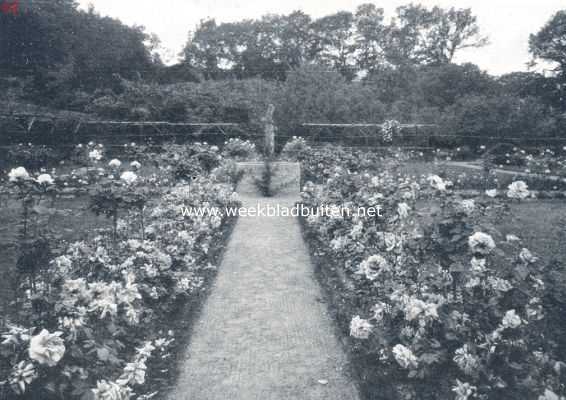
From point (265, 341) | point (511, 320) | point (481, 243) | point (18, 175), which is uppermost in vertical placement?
point (18, 175)

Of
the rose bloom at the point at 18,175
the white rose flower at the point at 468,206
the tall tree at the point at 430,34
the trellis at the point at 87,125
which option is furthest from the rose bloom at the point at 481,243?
the tall tree at the point at 430,34

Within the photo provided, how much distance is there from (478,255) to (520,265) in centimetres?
26

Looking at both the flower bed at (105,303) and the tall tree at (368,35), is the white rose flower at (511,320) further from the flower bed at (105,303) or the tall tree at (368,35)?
the tall tree at (368,35)

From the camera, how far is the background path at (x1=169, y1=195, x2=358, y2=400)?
3.70 m

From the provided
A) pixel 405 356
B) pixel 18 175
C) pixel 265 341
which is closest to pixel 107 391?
pixel 405 356

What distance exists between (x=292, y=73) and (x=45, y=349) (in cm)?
2004

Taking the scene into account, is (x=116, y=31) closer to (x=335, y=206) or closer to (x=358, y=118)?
(x=358, y=118)

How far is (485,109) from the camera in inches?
784

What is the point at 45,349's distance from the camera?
2.41 meters

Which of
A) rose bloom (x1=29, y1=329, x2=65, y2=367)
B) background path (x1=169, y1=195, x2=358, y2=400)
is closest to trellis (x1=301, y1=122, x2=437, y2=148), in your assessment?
background path (x1=169, y1=195, x2=358, y2=400)

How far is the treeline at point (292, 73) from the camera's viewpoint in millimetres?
20219

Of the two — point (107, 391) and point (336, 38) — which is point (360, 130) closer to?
point (107, 391)

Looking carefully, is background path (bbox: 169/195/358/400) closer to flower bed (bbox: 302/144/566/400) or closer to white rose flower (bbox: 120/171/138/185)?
flower bed (bbox: 302/144/566/400)

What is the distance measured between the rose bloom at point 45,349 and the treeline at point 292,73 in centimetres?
1695
